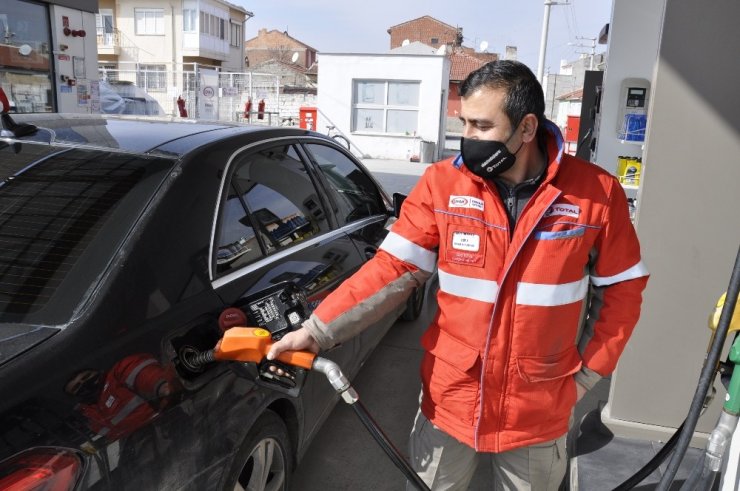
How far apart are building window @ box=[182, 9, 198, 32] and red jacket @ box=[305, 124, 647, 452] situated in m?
45.9

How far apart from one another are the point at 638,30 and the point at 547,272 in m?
5.58

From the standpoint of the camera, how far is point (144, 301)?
1.78 meters

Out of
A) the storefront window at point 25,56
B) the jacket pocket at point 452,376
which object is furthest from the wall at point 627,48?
the storefront window at point 25,56

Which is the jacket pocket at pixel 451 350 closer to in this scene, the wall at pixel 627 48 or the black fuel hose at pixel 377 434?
the black fuel hose at pixel 377 434

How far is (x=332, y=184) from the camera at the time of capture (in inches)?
141

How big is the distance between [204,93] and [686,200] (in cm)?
2484

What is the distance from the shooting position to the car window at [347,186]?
11.6ft

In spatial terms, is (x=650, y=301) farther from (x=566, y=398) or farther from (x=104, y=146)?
(x=104, y=146)

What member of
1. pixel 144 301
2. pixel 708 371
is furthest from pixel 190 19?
pixel 708 371

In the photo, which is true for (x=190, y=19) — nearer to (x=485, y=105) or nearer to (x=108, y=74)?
(x=108, y=74)

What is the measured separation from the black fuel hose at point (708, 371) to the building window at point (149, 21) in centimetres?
4755

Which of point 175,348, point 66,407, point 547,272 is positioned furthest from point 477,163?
point 66,407

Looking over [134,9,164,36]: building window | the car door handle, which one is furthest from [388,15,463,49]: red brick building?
the car door handle

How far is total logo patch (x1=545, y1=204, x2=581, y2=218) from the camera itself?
5.86ft
